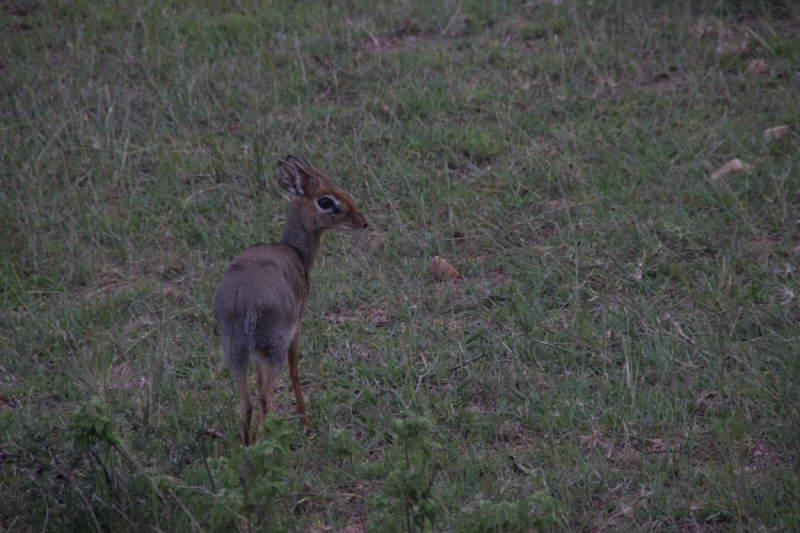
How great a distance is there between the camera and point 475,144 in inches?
269

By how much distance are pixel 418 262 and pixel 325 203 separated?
957 mm

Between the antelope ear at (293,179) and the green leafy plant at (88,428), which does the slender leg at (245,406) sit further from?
the antelope ear at (293,179)

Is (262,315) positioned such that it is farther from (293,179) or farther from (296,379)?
(293,179)

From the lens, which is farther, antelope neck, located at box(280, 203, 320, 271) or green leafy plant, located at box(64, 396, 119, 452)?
antelope neck, located at box(280, 203, 320, 271)

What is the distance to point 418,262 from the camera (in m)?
5.80

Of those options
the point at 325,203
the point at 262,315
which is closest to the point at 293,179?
the point at 325,203

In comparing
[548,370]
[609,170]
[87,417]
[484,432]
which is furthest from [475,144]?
[87,417]

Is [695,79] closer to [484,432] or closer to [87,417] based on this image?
[484,432]

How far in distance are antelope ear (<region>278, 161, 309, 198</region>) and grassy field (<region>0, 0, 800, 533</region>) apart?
0.79m

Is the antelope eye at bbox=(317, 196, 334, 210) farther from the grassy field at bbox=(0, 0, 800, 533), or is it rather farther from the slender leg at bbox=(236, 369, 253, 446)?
the slender leg at bbox=(236, 369, 253, 446)

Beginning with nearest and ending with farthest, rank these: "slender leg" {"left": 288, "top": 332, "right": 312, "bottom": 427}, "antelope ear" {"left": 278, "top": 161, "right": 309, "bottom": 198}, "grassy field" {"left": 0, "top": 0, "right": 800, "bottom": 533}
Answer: "grassy field" {"left": 0, "top": 0, "right": 800, "bottom": 533}, "slender leg" {"left": 288, "top": 332, "right": 312, "bottom": 427}, "antelope ear" {"left": 278, "top": 161, "right": 309, "bottom": 198}

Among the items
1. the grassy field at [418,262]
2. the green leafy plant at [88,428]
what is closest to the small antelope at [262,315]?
the grassy field at [418,262]

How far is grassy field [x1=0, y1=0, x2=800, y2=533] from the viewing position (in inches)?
146

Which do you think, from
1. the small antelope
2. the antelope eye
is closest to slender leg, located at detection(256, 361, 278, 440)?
the small antelope
